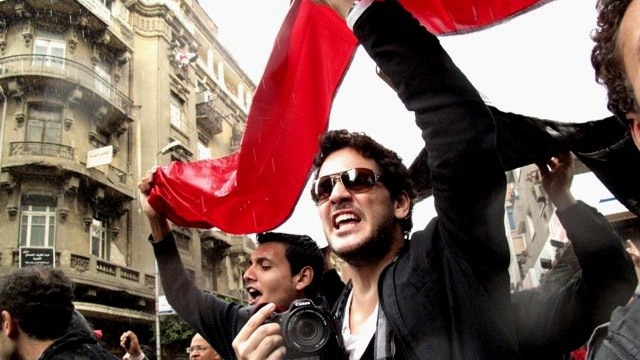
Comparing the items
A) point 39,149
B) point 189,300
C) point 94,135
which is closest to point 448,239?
point 189,300

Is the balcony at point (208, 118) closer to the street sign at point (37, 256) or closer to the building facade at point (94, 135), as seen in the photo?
the building facade at point (94, 135)

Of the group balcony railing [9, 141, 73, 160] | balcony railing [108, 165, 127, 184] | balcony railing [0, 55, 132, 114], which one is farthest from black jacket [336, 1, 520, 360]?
balcony railing [108, 165, 127, 184]

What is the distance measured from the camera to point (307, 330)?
4.17ft

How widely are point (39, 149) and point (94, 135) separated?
1900 mm

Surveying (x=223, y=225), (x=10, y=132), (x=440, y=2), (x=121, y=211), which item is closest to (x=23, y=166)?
(x=10, y=132)

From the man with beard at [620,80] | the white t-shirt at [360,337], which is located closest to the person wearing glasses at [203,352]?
the white t-shirt at [360,337]

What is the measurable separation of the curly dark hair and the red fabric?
152 cm

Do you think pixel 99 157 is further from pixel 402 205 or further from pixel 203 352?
Answer: pixel 402 205

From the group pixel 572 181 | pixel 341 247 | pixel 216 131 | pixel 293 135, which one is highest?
pixel 216 131

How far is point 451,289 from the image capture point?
1143 millimetres

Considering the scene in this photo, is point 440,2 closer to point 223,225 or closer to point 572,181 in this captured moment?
point 572,181

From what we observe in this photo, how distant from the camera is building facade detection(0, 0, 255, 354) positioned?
1446 centimetres

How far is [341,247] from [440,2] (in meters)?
1.00

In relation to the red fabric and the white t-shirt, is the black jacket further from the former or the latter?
the red fabric
